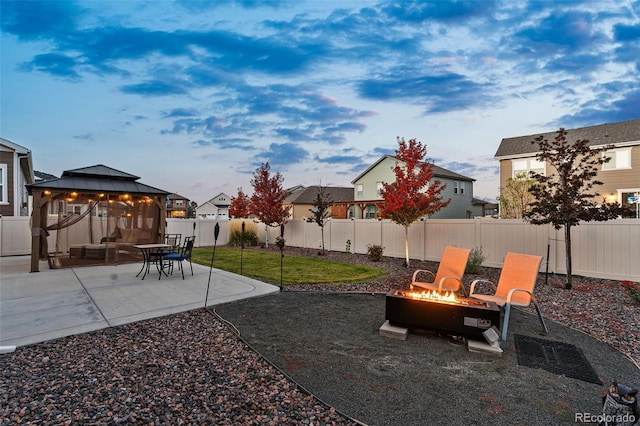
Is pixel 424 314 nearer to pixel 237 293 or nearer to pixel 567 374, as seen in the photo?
pixel 567 374

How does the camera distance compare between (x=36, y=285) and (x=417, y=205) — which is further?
(x=417, y=205)

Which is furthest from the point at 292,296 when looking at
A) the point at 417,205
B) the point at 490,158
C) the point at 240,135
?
the point at 490,158

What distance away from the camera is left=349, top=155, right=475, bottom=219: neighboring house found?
25.7 metres

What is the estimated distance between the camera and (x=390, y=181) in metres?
26.7

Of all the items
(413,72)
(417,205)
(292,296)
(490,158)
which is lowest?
(292,296)

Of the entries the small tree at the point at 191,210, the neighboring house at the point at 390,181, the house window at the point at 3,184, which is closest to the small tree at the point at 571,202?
the neighboring house at the point at 390,181

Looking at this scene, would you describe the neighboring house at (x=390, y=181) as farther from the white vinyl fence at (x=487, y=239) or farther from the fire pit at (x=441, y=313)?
the fire pit at (x=441, y=313)

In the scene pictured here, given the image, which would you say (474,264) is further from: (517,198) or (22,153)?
(22,153)

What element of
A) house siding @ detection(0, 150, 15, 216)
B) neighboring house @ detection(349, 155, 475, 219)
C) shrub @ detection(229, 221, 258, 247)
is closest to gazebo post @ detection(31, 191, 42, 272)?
house siding @ detection(0, 150, 15, 216)

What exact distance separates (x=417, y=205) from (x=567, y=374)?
737cm

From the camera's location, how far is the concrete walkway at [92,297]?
4.67 meters

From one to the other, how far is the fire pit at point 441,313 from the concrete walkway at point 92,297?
3.31 m

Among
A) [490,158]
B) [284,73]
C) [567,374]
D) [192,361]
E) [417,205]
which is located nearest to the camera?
[567,374]

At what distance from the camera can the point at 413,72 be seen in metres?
12.9
